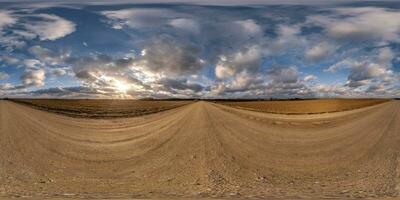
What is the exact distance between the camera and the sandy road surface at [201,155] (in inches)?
563

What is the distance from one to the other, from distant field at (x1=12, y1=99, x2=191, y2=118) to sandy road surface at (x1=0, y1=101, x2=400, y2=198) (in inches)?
23.1

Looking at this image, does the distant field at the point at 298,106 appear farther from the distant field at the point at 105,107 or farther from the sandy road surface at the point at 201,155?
the distant field at the point at 105,107

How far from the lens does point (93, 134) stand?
28.7 m

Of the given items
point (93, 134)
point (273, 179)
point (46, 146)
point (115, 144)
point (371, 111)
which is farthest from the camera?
point (371, 111)

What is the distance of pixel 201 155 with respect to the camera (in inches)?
834

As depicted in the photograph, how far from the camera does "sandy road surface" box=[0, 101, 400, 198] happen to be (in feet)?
46.9

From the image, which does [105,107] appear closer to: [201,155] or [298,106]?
[298,106]

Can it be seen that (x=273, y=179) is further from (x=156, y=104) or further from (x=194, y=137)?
(x=156, y=104)

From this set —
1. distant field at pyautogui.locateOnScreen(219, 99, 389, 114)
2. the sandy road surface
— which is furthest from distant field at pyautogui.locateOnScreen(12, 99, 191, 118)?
distant field at pyautogui.locateOnScreen(219, 99, 389, 114)

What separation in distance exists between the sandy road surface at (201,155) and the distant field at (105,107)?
587mm

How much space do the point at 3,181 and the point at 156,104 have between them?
71.3 feet

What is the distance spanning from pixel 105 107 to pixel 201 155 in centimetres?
1345

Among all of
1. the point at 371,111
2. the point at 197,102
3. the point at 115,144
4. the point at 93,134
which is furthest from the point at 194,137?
the point at 371,111

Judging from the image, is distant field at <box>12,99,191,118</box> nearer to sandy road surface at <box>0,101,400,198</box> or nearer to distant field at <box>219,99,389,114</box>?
sandy road surface at <box>0,101,400,198</box>
